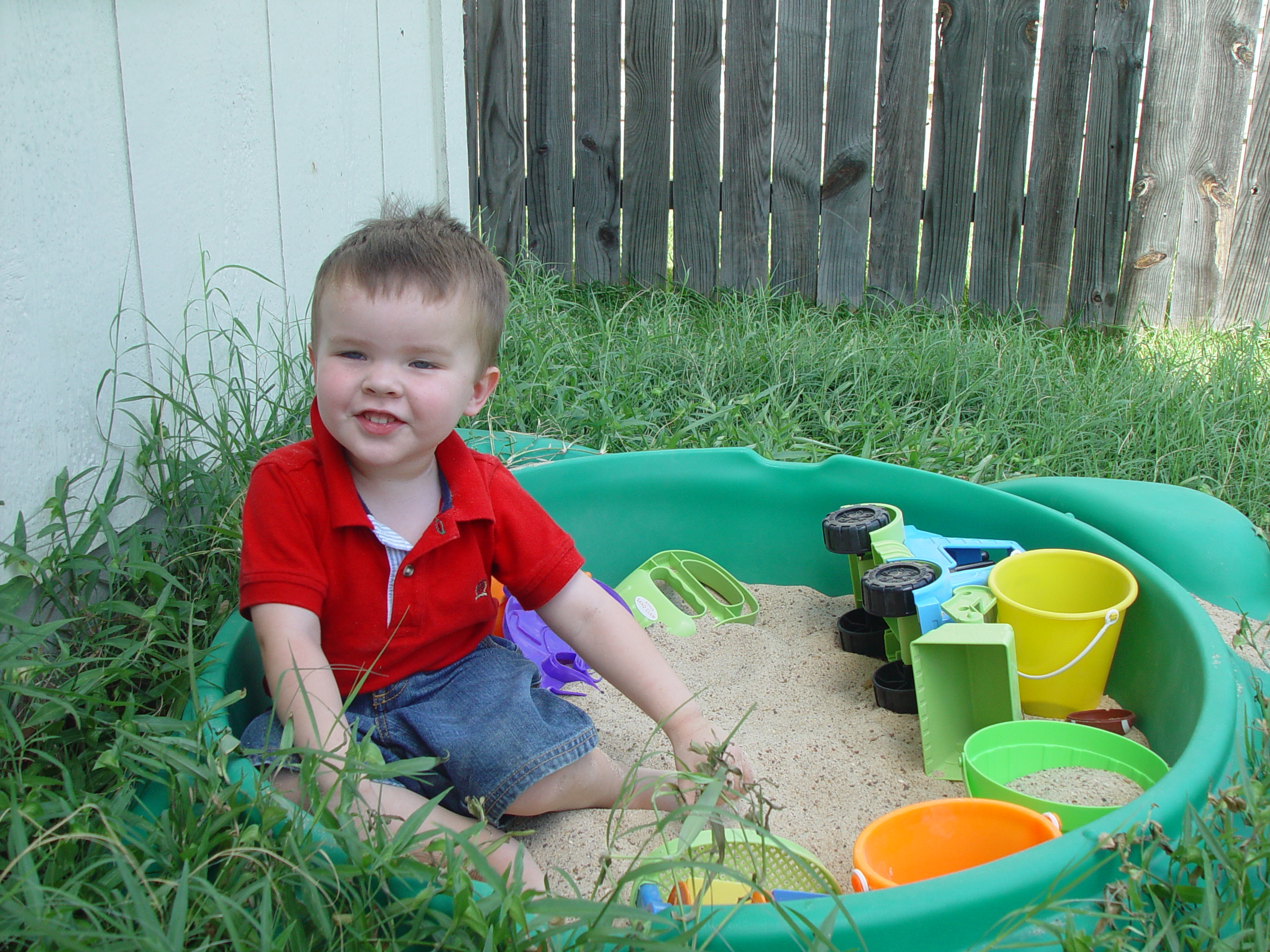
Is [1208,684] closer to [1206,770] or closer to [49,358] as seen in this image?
[1206,770]

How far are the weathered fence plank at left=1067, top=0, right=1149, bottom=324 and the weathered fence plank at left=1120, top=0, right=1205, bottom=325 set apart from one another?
0.03 m

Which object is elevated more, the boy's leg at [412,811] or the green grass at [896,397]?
the green grass at [896,397]

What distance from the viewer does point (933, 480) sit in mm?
1650

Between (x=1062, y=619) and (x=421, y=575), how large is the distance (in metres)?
0.83

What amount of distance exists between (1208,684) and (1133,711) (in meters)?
0.33

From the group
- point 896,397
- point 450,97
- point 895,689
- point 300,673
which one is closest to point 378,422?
point 300,673

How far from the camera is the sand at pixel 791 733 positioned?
114 centimetres

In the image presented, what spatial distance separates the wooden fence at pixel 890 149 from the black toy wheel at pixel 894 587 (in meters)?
1.97

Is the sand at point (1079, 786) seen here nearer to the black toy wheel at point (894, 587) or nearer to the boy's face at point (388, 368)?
the black toy wheel at point (894, 587)

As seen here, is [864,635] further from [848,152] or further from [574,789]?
[848,152]

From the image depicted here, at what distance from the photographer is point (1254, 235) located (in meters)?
3.01

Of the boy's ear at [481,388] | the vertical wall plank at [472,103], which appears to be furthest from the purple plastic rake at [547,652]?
the vertical wall plank at [472,103]

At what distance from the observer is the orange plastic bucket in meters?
0.99

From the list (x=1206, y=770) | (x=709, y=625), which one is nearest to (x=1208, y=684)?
(x=1206, y=770)
